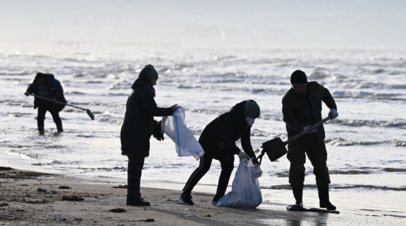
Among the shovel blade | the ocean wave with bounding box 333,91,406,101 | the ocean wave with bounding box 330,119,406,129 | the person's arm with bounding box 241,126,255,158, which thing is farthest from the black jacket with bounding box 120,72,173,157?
the ocean wave with bounding box 333,91,406,101

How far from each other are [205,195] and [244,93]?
72.1 ft

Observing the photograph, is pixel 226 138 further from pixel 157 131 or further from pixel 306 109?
pixel 306 109

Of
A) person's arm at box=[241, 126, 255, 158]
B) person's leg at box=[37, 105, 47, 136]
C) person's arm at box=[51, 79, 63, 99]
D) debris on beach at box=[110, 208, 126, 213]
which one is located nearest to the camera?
debris on beach at box=[110, 208, 126, 213]

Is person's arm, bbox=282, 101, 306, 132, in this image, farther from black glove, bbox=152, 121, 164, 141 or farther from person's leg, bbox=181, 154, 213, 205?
black glove, bbox=152, 121, 164, 141

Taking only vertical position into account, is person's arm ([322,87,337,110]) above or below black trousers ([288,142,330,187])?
above

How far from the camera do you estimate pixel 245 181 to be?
648 cm

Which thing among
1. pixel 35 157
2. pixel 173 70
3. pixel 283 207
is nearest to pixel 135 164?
pixel 283 207

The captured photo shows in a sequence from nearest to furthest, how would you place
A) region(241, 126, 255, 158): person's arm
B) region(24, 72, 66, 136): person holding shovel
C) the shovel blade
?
1. region(241, 126, 255, 158): person's arm
2. the shovel blade
3. region(24, 72, 66, 136): person holding shovel

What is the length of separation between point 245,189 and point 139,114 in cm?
144

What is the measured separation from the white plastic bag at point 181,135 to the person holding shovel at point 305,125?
99 centimetres

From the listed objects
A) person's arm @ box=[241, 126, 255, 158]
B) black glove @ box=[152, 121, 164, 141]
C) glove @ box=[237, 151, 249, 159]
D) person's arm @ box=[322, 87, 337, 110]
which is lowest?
glove @ box=[237, 151, 249, 159]

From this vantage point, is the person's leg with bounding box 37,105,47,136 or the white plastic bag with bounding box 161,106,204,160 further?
the person's leg with bounding box 37,105,47,136

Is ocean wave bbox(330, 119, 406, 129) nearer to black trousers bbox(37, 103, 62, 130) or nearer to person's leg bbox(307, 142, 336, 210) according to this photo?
black trousers bbox(37, 103, 62, 130)

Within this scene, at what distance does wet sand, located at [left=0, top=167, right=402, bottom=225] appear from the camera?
513cm
